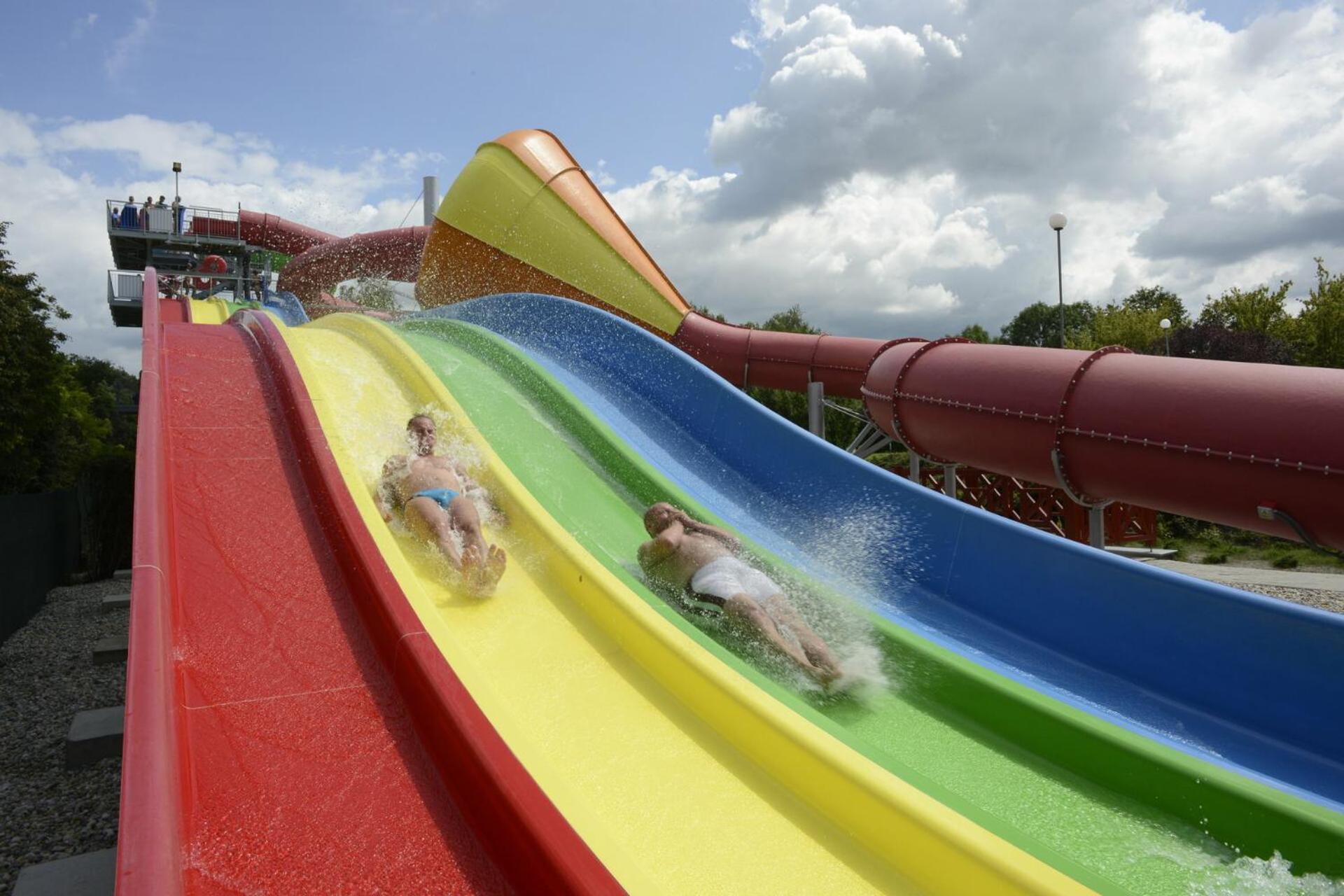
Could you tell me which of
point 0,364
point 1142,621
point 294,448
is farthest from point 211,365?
point 0,364

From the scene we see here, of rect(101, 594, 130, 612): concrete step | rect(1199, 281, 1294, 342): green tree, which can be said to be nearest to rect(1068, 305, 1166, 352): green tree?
rect(1199, 281, 1294, 342): green tree

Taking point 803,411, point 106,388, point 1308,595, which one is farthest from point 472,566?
point 106,388

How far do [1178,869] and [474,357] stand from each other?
6.49 metres

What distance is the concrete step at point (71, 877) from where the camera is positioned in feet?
12.0

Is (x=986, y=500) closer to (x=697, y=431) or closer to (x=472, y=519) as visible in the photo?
(x=697, y=431)

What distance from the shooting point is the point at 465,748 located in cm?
242

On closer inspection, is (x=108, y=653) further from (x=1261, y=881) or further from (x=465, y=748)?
(x=1261, y=881)

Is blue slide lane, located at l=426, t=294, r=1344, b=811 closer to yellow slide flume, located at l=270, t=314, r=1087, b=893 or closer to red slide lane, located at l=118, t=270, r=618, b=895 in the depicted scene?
yellow slide flume, located at l=270, t=314, r=1087, b=893

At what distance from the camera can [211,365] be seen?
5293 mm

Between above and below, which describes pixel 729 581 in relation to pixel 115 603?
above

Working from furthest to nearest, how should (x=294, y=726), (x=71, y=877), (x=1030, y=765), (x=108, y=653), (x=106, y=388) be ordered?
1. (x=106, y=388)
2. (x=108, y=653)
3. (x=71, y=877)
4. (x=1030, y=765)
5. (x=294, y=726)

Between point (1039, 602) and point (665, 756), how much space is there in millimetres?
2447

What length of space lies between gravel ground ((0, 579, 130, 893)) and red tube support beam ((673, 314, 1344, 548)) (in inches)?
208

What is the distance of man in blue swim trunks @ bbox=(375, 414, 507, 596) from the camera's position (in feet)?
11.8
